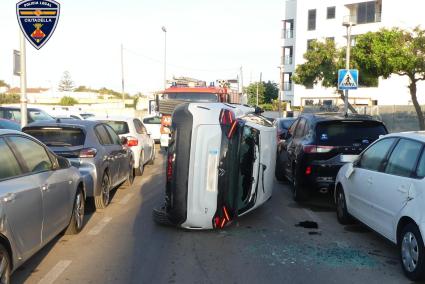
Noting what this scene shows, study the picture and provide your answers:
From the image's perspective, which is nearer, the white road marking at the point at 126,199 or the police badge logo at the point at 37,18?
the white road marking at the point at 126,199

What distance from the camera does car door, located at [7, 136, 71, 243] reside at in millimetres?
5109

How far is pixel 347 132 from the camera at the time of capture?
8789mm

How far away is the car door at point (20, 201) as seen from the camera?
427 cm

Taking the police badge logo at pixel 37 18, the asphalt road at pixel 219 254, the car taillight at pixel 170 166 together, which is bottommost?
the asphalt road at pixel 219 254

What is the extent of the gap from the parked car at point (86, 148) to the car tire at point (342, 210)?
3847 millimetres

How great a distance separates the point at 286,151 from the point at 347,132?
215 centimetres

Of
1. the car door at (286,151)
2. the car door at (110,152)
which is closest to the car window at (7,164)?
the car door at (110,152)

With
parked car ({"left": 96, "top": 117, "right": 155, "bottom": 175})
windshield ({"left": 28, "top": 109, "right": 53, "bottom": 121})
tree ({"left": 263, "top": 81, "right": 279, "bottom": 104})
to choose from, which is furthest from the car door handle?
tree ({"left": 263, "top": 81, "right": 279, "bottom": 104})

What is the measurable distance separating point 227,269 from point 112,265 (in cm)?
127

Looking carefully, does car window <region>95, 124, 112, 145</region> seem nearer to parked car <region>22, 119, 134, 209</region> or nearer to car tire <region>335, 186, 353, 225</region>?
parked car <region>22, 119, 134, 209</region>

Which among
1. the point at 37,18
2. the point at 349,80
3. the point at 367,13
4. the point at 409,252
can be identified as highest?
the point at 367,13

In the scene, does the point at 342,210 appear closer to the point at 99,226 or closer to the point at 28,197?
the point at 99,226

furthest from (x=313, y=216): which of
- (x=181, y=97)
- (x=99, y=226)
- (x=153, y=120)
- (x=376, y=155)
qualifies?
(x=153, y=120)

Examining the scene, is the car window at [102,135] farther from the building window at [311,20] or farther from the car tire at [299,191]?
the building window at [311,20]
